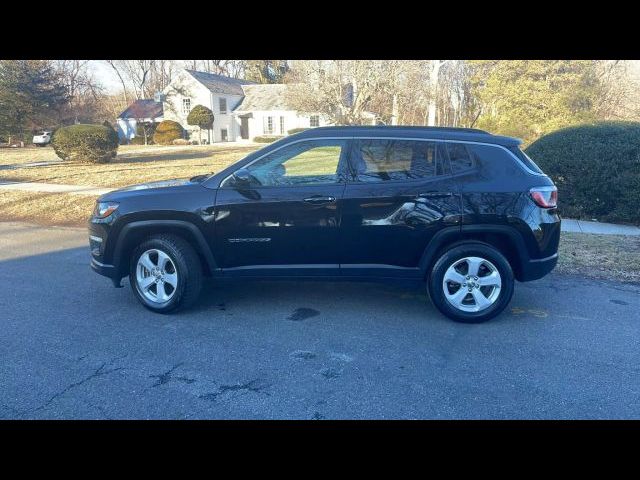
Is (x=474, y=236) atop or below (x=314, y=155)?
below

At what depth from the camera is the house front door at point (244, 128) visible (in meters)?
43.6

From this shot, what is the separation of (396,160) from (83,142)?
1804 centimetres

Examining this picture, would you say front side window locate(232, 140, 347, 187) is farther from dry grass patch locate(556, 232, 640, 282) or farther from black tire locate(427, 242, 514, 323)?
dry grass patch locate(556, 232, 640, 282)

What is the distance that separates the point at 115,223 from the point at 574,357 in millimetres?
4418

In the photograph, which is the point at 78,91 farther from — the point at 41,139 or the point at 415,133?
the point at 415,133

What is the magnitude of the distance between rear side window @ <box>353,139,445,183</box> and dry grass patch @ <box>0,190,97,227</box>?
6.81m

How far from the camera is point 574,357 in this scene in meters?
3.73

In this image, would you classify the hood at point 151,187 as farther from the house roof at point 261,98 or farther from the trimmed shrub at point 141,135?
the trimmed shrub at point 141,135

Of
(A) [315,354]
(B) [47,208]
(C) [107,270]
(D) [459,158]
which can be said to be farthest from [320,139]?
→ (B) [47,208]

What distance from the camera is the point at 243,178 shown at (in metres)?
4.41

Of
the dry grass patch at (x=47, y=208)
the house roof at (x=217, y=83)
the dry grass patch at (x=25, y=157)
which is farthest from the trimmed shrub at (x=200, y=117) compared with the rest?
the dry grass patch at (x=47, y=208)

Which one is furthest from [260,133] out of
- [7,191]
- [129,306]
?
[129,306]

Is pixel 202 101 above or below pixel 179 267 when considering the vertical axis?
above
